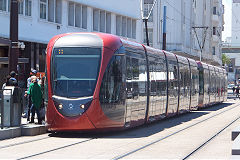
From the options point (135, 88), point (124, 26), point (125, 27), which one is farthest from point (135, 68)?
point (125, 27)

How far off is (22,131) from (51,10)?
62.8 feet

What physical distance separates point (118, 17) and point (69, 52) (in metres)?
27.3

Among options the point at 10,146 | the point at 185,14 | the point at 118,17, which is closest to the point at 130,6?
the point at 118,17

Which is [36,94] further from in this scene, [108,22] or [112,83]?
[108,22]

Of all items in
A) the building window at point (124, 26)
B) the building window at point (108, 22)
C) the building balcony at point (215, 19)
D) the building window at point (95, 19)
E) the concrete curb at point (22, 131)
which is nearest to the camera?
the concrete curb at point (22, 131)

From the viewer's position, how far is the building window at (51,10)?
3325 cm

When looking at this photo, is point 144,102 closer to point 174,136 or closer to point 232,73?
point 174,136

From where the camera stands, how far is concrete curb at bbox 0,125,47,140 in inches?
586

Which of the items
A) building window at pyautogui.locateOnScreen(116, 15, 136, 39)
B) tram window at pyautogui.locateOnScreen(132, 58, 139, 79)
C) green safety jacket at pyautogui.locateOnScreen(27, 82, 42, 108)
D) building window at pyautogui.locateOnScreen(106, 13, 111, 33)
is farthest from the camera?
building window at pyautogui.locateOnScreen(116, 15, 136, 39)

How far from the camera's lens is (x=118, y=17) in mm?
42812

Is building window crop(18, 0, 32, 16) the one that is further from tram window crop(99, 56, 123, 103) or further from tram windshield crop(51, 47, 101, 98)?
tram window crop(99, 56, 123, 103)

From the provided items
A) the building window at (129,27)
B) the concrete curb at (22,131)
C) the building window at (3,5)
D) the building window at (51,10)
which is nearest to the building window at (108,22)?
the building window at (129,27)

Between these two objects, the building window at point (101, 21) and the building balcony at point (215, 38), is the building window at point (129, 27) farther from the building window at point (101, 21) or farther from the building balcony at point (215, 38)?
the building balcony at point (215, 38)

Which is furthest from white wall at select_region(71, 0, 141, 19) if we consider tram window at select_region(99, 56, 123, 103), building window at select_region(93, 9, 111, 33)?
tram window at select_region(99, 56, 123, 103)
